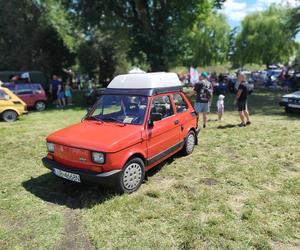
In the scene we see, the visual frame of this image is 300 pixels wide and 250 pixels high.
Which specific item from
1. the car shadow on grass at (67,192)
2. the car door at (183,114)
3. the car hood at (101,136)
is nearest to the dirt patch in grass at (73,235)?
the car shadow on grass at (67,192)

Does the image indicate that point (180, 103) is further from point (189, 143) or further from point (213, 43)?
point (213, 43)

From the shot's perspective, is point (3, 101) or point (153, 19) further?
point (153, 19)

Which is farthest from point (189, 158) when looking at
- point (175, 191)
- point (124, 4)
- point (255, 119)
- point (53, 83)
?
point (124, 4)

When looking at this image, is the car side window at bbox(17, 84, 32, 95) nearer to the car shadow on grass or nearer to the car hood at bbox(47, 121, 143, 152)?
the car shadow on grass

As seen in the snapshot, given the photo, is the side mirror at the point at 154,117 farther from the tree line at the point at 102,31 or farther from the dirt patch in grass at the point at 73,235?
the tree line at the point at 102,31

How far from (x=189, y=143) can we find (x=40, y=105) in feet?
37.2

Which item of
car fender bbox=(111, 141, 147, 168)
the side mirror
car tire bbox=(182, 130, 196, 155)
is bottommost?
car tire bbox=(182, 130, 196, 155)

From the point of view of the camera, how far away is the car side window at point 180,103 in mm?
6892

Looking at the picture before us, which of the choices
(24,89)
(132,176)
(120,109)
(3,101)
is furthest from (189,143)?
(24,89)

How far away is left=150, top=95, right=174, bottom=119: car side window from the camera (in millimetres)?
6012

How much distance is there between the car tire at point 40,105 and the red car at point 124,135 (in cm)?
1116

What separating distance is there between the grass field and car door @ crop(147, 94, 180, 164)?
0.49 m

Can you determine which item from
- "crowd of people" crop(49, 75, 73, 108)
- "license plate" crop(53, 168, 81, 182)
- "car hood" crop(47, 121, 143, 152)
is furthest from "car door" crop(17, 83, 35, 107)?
"license plate" crop(53, 168, 81, 182)

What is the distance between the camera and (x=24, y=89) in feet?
53.1
